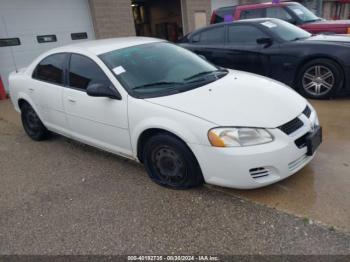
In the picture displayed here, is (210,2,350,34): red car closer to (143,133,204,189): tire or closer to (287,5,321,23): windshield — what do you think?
(287,5,321,23): windshield

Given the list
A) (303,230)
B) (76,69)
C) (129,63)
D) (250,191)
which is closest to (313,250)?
(303,230)

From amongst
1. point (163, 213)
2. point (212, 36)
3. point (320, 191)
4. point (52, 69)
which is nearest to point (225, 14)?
point (212, 36)

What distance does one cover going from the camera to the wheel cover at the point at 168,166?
288 cm

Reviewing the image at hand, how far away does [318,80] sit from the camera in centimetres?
525

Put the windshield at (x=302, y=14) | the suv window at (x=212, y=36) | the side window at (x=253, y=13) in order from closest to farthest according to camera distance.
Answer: the suv window at (x=212, y=36), the windshield at (x=302, y=14), the side window at (x=253, y=13)

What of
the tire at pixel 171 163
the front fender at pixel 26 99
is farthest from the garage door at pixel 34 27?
the tire at pixel 171 163

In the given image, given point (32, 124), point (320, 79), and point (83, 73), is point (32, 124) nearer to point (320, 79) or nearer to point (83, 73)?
point (83, 73)

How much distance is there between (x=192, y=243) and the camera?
2.33 meters

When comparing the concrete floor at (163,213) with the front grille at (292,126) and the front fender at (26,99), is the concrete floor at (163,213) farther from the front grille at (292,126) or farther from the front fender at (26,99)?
the front fender at (26,99)

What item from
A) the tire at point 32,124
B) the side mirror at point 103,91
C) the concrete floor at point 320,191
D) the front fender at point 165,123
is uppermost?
the side mirror at point 103,91

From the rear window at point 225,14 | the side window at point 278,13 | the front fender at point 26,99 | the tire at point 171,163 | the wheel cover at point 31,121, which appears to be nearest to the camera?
the tire at point 171,163

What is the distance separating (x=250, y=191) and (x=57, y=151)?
2.76m

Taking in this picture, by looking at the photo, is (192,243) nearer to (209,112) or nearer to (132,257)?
(132,257)

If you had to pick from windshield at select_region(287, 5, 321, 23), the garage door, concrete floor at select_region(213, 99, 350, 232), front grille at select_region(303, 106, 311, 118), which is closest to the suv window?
windshield at select_region(287, 5, 321, 23)
